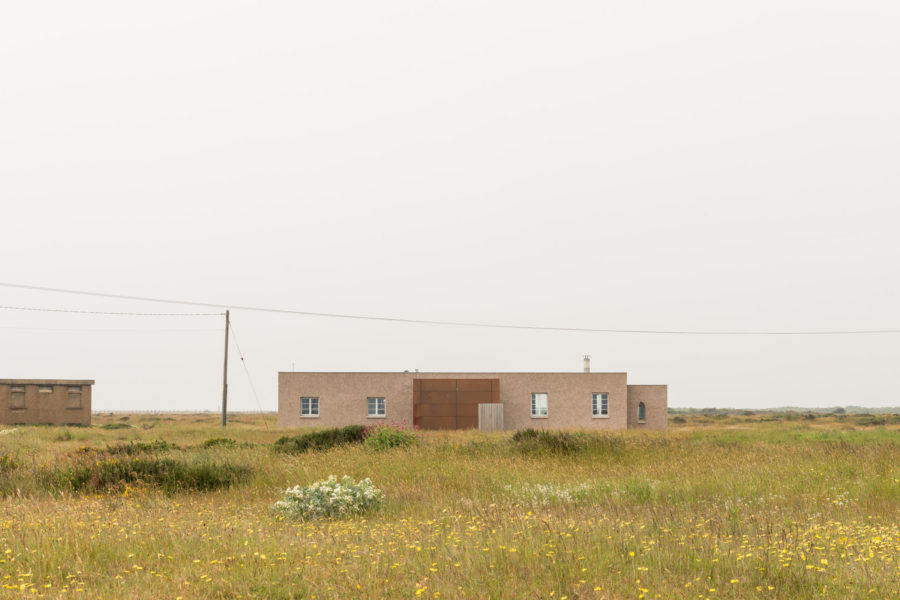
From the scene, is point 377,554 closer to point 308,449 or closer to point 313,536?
point 313,536

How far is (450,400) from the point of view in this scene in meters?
41.6

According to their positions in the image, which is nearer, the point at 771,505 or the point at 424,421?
the point at 771,505

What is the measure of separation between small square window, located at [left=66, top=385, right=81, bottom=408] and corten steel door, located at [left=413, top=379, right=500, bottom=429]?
26.9 m

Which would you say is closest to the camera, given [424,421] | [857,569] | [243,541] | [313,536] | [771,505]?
[857,569]

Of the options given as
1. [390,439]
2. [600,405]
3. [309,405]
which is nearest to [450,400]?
[309,405]

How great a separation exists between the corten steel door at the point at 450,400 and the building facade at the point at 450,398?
2.3 inches

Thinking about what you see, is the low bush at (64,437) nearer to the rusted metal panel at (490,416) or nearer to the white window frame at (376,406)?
the white window frame at (376,406)

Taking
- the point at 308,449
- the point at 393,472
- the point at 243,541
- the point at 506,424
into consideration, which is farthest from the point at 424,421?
the point at 243,541

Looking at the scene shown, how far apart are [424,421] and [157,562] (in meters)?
34.7

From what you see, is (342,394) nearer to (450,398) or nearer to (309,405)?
(309,405)

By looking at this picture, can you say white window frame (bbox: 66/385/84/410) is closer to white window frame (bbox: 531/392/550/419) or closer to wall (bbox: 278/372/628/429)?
wall (bbox: 278/372/628/429)

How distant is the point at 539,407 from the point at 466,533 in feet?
115

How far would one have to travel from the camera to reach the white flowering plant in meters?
10.7

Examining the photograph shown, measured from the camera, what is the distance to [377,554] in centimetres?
699
